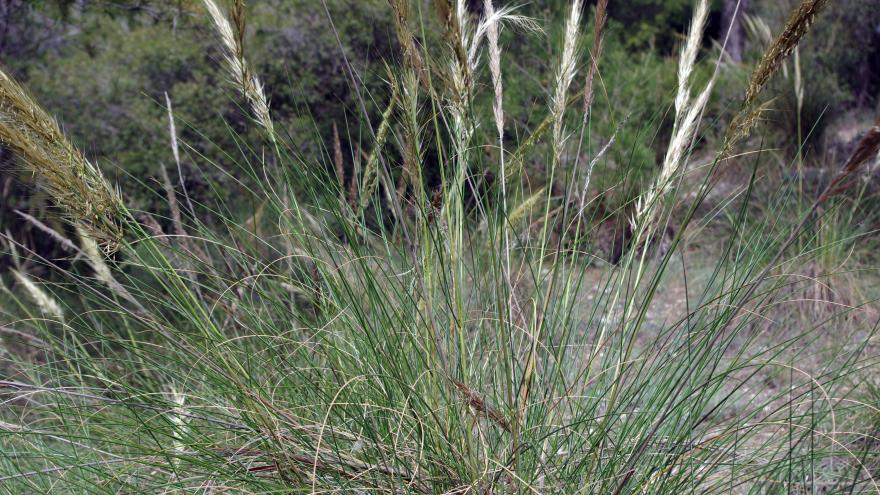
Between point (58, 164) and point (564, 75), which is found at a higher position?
point (564, 75)

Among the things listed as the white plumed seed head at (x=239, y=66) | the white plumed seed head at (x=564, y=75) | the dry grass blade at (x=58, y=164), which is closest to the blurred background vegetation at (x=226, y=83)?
the white plumed seed head at (x=564, y=75)

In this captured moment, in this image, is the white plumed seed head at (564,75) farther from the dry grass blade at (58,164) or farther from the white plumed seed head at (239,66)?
the dry grass blade at (58,164)

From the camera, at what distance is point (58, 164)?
171 centimetres

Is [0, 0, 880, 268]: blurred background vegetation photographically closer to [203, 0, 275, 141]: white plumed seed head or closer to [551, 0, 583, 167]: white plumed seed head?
[551, 0, 583, 167]: white plumed seed head

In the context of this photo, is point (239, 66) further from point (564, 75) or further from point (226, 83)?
point (226, 83)

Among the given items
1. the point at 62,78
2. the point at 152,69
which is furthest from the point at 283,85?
the point at 62,78

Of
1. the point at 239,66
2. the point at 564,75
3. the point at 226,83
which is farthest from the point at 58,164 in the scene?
the point at 226,83

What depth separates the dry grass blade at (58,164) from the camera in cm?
161

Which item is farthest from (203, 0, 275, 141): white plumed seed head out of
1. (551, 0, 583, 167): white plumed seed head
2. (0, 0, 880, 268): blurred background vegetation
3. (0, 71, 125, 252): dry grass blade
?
(0, 0, 880, 268): blurred background vegetation

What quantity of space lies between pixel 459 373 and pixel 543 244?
454mm

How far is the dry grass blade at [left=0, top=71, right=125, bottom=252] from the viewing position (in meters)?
1.61

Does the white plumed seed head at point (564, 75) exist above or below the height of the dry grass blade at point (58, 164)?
above

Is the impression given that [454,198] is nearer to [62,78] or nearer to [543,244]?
Result: [543,244]

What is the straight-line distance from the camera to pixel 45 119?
5.60ft
